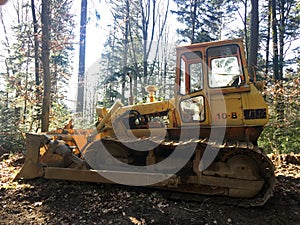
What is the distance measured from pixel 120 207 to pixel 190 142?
1595 mm

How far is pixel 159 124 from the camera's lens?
5.83 m

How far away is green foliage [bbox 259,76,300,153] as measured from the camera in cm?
930

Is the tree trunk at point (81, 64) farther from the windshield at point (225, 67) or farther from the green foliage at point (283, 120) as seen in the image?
the windshield at point (225, 67)

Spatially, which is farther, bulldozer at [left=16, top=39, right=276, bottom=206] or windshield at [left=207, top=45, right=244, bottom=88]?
windshield at [left=207, top=45, right=244, bottom=88]

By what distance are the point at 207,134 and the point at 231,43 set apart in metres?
1.75

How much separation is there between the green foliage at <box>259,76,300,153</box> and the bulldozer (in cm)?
480

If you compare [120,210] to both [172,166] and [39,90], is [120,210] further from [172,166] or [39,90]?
[39,90]

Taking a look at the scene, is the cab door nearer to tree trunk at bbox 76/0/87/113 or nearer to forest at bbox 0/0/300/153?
forest at bbox 0/0/300/153

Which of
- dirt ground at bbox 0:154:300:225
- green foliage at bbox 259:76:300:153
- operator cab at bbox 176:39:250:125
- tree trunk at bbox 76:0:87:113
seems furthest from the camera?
tree trunk at bbox 76:0:87:113

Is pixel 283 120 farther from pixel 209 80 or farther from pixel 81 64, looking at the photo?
pixel 81 64

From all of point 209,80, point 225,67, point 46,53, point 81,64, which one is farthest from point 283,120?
point 81,64

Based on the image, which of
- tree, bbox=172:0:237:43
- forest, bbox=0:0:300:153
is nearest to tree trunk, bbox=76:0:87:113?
forest, bbox=0:0:300:153

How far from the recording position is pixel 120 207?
14.6 ft

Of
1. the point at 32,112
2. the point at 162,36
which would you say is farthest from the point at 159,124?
the point at 162,36
